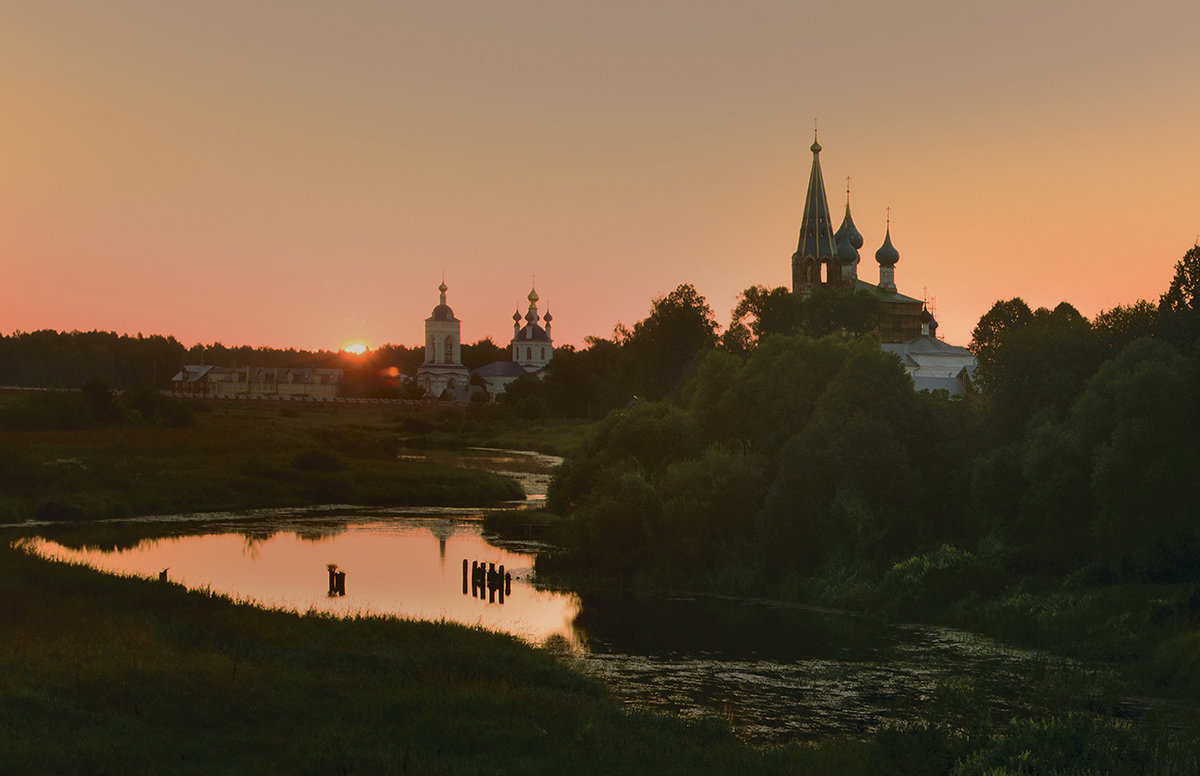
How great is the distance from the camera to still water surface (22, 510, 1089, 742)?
27.7m

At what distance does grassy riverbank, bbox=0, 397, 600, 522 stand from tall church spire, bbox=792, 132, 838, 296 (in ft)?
234

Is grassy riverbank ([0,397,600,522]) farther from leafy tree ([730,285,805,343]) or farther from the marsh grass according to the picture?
leafy tree ([730,285,805,343])

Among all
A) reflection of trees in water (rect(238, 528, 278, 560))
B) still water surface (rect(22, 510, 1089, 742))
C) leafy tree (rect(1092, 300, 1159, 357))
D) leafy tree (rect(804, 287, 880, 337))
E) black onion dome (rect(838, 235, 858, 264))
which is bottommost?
still water surface (rect(22, 510, 1089, 742))

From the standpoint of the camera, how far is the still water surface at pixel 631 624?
27.7 m

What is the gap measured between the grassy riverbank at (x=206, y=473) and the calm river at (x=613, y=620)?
4259 millimetres

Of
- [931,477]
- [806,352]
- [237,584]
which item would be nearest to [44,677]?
[237,584]

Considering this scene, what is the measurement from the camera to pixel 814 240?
509 feet

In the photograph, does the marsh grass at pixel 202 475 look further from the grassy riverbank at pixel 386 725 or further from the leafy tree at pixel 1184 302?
the leafy tree at pixel 1184 302

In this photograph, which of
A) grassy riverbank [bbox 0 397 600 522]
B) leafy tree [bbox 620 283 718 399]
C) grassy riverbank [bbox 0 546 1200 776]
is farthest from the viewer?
leafy tree [bbox 620 283 718 399]

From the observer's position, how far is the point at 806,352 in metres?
54.2

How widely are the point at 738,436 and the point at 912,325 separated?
10182 centimetres

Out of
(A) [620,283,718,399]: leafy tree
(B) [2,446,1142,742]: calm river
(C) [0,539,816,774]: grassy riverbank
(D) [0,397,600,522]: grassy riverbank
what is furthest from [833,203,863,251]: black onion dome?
(C) [0,539,816,774]: grassy riverbank

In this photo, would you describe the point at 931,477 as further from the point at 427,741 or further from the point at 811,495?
the point at 427,741

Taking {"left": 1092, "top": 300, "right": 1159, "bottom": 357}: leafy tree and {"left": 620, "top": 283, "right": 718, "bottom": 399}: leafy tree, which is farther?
{"left": 620, "top": 283, "right": 718, "bottom": 399}: leafy tree
